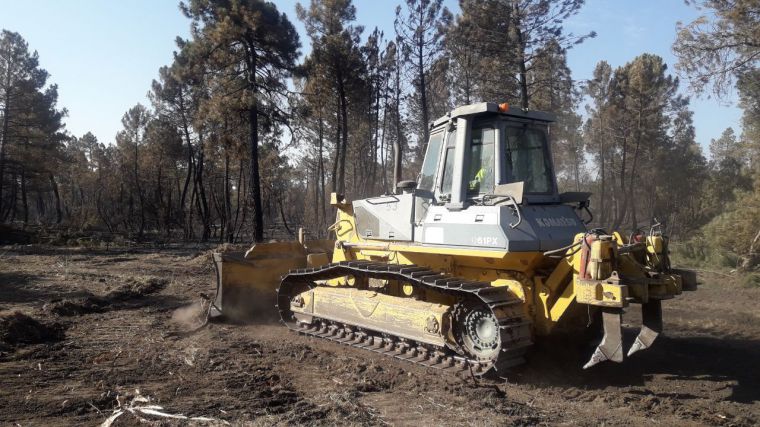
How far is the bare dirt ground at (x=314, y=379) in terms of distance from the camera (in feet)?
15.7

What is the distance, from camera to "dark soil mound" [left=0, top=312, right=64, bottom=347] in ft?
24.1

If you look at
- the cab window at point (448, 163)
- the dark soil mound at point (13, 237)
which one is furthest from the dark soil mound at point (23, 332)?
the dark soil mound at point (13, 237)

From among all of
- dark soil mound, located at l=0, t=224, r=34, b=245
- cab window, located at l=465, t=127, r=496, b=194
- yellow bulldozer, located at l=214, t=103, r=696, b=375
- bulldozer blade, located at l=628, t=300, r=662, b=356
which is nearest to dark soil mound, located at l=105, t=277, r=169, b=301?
yellow bulldozer, located at l=214, t=103, r=696, b=375

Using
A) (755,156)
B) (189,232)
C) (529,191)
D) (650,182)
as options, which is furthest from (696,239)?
(189,232)

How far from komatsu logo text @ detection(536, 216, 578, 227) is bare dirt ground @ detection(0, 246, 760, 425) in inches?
65.8

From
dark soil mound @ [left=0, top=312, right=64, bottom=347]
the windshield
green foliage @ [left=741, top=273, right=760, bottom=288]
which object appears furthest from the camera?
green foliage @ [left=741, top=273, right=760, bottom=288]

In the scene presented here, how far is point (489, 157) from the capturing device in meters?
6.54

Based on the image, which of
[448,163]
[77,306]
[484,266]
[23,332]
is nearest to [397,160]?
[448,163]

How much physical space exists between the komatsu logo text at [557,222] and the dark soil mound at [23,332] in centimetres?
677

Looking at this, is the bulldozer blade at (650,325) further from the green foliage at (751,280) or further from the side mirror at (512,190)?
the green foliage at (751,280)

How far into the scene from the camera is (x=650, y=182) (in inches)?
1448

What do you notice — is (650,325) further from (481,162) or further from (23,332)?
(23,332)

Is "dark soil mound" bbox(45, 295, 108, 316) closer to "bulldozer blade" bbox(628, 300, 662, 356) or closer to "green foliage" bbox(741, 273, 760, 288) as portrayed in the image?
"bulldozer blade" bbox(628, 300, 662, 356)

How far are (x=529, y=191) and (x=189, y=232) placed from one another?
28049mm
